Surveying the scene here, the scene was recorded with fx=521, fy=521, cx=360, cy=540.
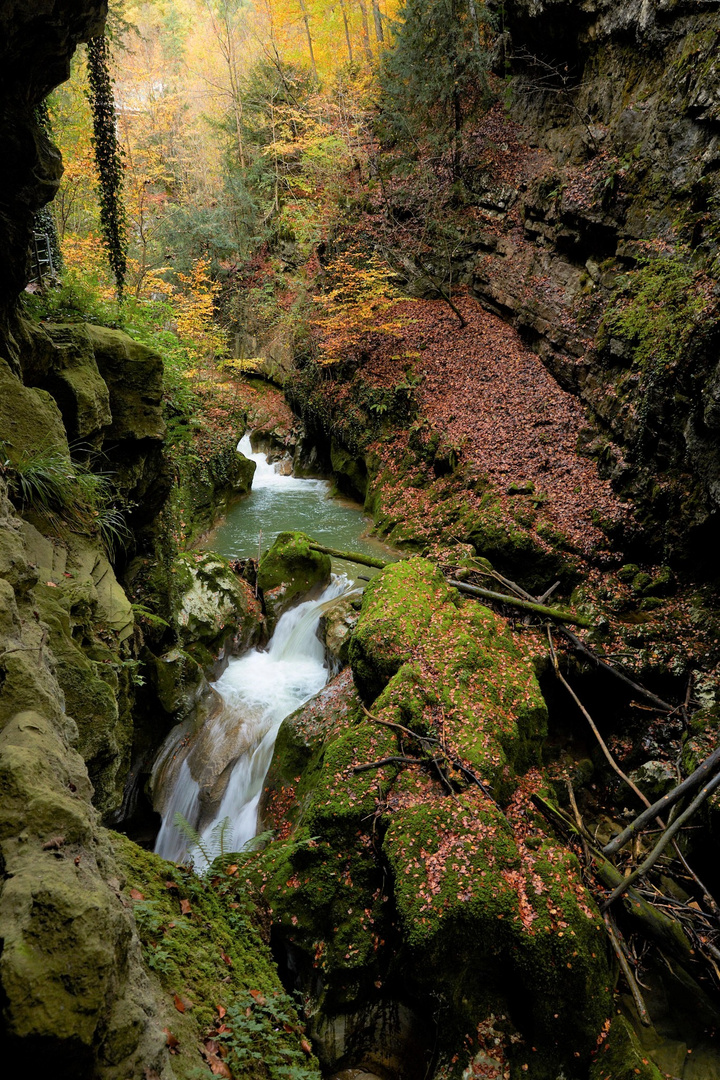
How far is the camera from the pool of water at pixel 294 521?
45.3ft

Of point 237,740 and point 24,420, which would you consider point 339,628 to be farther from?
point 24,420

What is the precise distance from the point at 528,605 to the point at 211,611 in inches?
218

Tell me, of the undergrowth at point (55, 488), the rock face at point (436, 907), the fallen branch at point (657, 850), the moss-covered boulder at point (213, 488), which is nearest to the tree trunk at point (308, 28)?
the moss-covered boulder at point (213, 488)

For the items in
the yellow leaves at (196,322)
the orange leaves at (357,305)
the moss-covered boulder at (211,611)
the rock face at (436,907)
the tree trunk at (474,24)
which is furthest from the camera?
the orange leaves at (357,305)

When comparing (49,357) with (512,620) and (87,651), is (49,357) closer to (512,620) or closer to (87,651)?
(87,651)

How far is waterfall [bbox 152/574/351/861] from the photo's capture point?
7.15 m

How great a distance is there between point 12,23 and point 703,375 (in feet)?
28.9

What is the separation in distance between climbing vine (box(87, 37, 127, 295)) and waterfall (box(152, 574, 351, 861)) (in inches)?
335

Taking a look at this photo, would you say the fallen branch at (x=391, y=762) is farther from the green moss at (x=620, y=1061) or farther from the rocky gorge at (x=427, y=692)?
the green moss at (x=620, y=1061)

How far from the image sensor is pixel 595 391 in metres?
11.3

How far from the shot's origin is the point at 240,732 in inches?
325

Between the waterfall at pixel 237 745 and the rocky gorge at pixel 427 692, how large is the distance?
0.27 metres

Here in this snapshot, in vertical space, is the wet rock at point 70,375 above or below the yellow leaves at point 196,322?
below

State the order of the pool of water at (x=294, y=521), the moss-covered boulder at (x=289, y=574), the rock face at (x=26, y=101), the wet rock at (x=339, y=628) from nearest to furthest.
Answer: the rock face at (x=26, y=101), the wet rock at (x=339, y=628), the moss-covered boulder at (x=289, y=574), the pool of water at (x=294, y=521)
